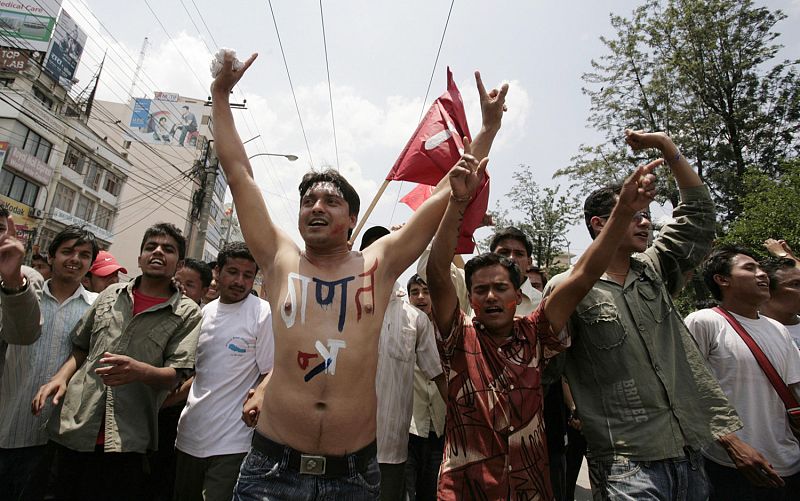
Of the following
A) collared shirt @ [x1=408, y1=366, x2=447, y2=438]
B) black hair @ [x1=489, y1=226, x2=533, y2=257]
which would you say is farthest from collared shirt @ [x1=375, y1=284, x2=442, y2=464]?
black hair @ [x1=489, y1=226, x2=533, y2=257]

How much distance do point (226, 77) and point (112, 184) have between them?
39092mm

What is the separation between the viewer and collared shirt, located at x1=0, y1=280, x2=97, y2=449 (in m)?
2.94

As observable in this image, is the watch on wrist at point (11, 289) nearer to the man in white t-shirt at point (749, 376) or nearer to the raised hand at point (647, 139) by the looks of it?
the raised hand at point (647, 139)

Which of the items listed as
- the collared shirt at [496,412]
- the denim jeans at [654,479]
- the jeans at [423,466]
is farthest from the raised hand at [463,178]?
the jeans at [423,466]

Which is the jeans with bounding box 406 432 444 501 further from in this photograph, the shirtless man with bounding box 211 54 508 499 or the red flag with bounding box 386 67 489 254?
the red flag with bounding box 386 67 489 254

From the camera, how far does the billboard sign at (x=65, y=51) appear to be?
27.7 meters

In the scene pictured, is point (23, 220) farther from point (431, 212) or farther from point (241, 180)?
point (431, 212)

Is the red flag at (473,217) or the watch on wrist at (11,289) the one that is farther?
the red flag at (473,217)

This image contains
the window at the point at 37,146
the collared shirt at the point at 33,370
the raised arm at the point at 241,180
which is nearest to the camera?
the raised arm at the point at 241,180

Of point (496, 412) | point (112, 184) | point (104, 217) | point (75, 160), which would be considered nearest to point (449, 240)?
point (496, 412)

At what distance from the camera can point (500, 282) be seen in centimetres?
255

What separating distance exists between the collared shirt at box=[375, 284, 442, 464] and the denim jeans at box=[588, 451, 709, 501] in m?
1.21

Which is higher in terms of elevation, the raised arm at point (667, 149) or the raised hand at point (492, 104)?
the raised hand at point (492, 104)

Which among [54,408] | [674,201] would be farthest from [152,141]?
[54,408]
